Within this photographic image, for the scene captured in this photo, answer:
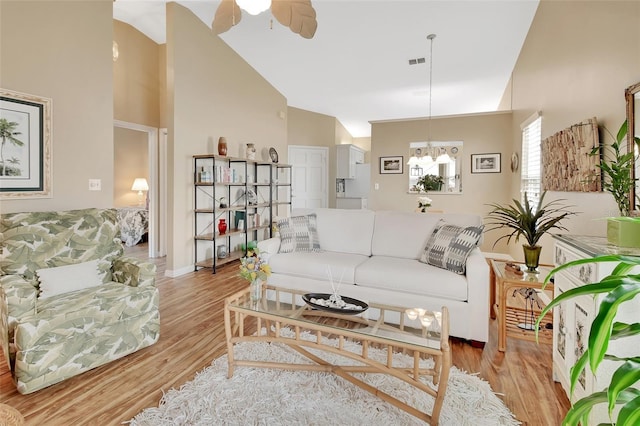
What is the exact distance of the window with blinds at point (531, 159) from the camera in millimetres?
4219

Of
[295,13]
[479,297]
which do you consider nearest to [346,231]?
[479,297]

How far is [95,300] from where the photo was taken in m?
2.17

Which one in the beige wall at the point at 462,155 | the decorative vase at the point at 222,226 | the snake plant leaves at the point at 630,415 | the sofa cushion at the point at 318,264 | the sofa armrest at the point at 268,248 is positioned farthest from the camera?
the beige wall at the point at 462,155

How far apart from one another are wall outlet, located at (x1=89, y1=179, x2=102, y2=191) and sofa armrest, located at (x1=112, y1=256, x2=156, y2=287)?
96 cm

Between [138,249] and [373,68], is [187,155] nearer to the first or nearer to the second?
[138,249]

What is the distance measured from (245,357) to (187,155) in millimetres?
3055

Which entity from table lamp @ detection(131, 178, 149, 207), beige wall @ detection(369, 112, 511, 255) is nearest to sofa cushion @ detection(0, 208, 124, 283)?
table lamp @ detection(131, 178, 149, 207)

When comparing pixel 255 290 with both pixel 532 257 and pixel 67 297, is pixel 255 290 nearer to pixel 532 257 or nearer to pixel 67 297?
pixel 67 297

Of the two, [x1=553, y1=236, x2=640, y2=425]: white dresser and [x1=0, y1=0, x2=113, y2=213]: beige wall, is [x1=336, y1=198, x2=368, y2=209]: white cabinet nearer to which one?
[x1=0, y1=0, x2=113, y2=213]: beige wall

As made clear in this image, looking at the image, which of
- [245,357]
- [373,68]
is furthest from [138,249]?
[373,68]

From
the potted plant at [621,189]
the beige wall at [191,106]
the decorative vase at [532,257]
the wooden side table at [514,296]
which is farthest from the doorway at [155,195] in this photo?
the potted plant at [621,189]

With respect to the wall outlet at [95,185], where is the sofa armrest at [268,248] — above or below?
below

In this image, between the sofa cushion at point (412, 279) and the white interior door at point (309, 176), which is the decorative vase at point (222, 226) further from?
the white interior door at point (309, 176)

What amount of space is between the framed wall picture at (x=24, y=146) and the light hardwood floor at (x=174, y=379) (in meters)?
1.31
